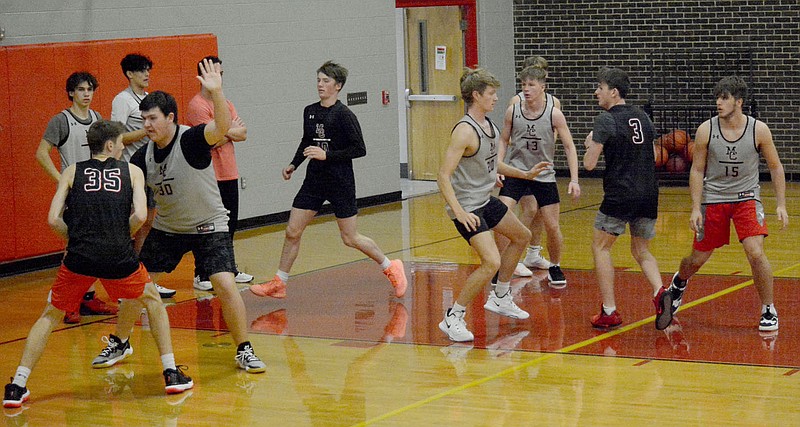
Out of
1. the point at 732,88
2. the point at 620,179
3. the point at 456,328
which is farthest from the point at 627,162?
the point at 456,328

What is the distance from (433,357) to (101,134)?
245 cm

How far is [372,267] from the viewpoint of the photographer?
1095 cm

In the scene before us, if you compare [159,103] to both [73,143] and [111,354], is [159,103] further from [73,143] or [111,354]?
[73,143]

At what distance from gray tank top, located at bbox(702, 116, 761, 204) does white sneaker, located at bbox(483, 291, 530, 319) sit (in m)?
1.57

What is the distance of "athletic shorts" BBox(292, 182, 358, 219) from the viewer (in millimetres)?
9344

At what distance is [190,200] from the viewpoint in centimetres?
728

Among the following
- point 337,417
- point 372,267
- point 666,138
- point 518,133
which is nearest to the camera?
point 337,417

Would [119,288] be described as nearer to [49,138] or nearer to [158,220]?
[158,220]

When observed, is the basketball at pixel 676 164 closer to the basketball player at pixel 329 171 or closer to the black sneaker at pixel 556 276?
the black sneaker at pixel 556 276

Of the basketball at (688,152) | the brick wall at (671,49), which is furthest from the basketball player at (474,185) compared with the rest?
the brick wall at (671,49)

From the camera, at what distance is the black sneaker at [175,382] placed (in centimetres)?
697

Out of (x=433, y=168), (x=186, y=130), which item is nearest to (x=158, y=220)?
(x=186, y=130)

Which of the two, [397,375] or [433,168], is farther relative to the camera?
[433,168]

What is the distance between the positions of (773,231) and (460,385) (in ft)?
20.2
